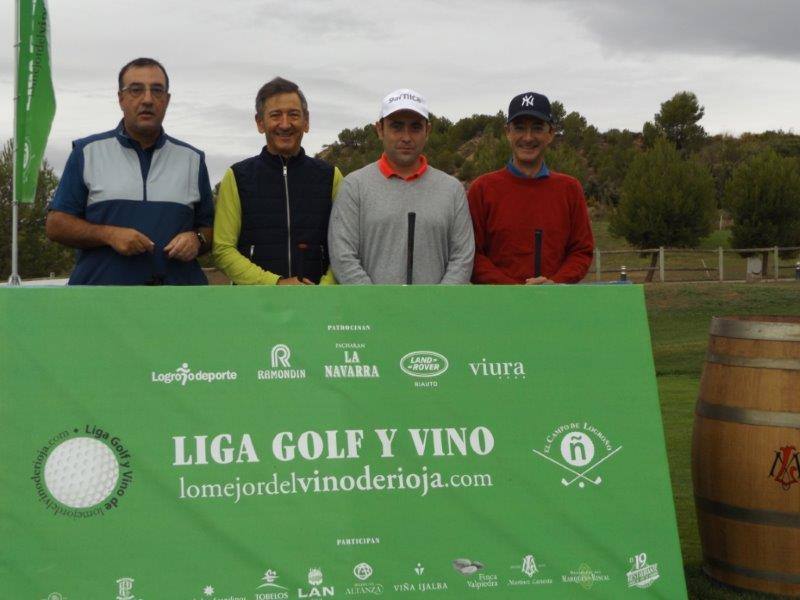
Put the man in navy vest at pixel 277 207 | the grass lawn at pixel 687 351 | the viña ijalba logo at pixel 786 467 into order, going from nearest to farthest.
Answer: the viña ijalba logo at pixel 786 467, the man in navy vest at pixel 277 207, the grass lawn at pixel 687 351

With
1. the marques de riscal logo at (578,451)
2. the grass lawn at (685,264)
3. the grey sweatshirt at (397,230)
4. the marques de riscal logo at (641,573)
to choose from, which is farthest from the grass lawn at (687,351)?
the grass lawn at (685,264)

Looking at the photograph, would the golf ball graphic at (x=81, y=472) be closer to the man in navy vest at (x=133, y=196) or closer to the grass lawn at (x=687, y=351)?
the man in navy vest at (x=133, y=196)

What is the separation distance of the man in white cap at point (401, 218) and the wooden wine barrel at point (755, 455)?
3.75 feet

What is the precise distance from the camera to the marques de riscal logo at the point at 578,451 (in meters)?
3.27

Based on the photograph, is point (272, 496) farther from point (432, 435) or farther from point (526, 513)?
point (526, 513)

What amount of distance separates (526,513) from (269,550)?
819 millimetres

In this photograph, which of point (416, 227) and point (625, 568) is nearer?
point (625, 568)

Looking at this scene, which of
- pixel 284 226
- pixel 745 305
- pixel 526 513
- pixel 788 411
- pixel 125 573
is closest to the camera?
pixel 125 573

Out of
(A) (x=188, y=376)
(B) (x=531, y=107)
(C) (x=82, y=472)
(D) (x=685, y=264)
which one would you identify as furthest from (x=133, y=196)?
(D) (x=685, y=264)

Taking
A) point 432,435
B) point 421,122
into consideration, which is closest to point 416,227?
point 421,122

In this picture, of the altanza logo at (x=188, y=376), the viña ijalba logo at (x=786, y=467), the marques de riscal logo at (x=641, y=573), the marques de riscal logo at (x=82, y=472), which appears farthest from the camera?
the viña ijalba logo at (x=786, y=467)

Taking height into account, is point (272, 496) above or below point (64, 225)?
below

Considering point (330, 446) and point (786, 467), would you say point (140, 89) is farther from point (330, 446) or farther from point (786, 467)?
point (786, 467)

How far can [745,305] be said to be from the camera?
934 inches
